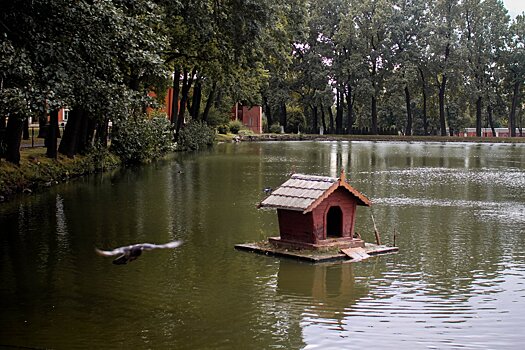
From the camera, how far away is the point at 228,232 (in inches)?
715

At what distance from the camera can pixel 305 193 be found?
14625mm

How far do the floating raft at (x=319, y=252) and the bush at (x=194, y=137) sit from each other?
4319 centimetres

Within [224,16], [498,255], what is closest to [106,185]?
[224,16]

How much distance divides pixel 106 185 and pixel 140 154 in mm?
12080

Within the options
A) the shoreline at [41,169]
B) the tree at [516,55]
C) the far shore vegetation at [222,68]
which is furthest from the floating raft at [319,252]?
the tree at [516,55]

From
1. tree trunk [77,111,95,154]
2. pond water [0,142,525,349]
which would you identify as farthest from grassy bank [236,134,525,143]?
pond water [0,142,525,349]

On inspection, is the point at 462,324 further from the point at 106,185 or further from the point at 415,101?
the point at 415,101

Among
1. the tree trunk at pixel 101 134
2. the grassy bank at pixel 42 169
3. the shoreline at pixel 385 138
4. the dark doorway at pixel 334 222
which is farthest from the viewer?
the shoreline at pixel 385 138

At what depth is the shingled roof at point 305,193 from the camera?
1424 cm

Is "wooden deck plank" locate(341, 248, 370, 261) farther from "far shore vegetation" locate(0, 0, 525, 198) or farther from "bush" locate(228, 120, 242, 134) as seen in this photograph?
"bush" locate(228, 120, 242, 134)

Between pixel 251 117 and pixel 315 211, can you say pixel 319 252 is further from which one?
pixel 251 117

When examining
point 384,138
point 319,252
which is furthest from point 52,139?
point 384,138

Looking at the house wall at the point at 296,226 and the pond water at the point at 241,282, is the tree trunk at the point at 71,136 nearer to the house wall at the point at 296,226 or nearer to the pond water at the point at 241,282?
the pond water at the point at 241,282

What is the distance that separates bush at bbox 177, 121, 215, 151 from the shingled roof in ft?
143
